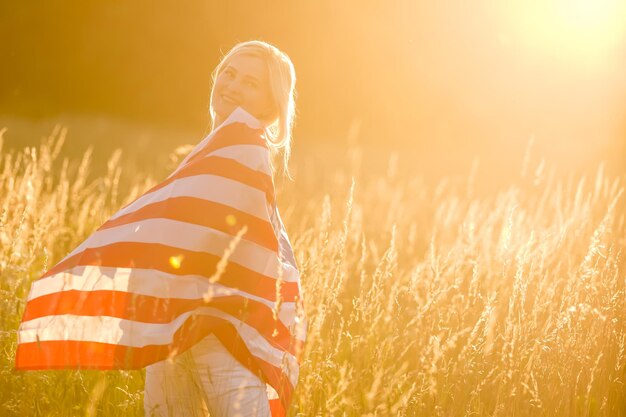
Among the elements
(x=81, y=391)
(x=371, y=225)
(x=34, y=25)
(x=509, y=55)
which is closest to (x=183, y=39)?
(x=34, y=25)

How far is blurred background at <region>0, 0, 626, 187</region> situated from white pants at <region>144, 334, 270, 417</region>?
465cm

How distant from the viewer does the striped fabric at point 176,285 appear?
1996 millimetres

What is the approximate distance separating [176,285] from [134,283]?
141mm

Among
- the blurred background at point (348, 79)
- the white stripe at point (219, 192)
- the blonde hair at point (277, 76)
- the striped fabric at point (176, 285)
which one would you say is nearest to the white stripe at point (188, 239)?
the striped fabric at point (176, 285)

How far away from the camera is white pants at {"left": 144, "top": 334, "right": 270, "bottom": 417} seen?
203cm

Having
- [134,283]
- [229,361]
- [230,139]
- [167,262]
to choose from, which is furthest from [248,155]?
[229,361]

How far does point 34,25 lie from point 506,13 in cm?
1672

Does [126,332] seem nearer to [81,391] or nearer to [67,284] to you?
[67,284]

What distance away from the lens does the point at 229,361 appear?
2.06 m

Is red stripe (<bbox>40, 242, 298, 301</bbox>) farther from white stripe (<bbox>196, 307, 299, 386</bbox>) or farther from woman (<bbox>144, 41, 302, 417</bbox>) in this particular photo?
woman (<bbox>144, 41, 302, 417</bbox>)

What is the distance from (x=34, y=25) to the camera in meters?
20.7

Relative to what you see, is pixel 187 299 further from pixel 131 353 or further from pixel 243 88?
pixel 243 88

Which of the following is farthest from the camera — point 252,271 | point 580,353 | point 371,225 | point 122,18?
point 122,18

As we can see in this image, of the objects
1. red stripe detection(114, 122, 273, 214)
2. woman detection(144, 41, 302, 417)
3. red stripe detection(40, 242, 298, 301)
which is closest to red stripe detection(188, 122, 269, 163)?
red stripe detection(114, 122, 273, 214)
